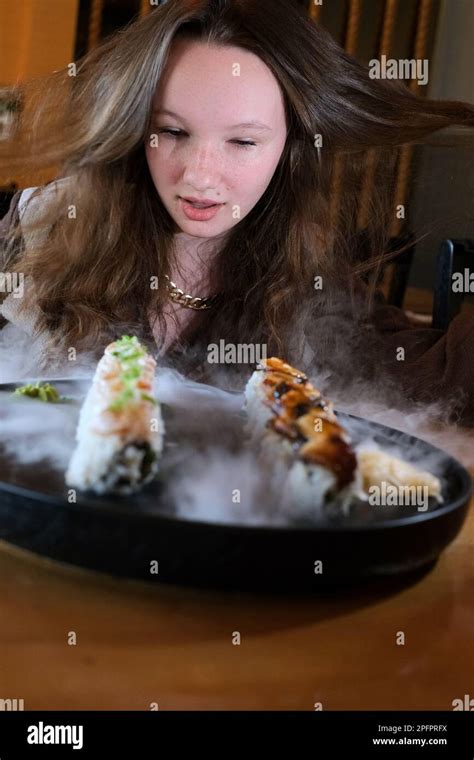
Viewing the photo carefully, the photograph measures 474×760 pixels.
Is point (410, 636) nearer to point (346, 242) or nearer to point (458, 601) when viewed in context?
point (458, 601)

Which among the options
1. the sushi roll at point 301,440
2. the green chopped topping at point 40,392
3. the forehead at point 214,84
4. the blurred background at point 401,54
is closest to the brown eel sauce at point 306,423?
the sushi roll at point 301,440

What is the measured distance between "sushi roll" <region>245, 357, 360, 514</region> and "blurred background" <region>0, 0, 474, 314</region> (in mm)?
508

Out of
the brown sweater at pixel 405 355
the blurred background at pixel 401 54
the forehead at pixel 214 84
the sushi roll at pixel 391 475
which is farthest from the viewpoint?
the blurred background at pixel 401 54

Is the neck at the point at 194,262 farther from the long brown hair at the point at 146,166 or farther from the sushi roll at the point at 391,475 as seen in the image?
the sushi roll at the point at 391,475

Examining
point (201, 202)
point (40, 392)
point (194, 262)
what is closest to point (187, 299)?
point (194, 262)

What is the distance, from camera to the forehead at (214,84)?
26.7 inches

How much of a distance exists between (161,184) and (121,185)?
0.32ft

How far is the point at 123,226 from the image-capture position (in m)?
0.85

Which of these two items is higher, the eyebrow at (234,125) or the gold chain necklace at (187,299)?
the eyebrow at (234,125)

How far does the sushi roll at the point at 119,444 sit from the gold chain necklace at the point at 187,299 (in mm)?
403

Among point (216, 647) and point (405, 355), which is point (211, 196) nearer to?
point (405, 355)

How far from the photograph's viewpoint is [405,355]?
0.90 meters

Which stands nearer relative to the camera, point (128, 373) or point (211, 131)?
point (128, 373)

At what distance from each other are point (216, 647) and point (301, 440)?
11 cm
